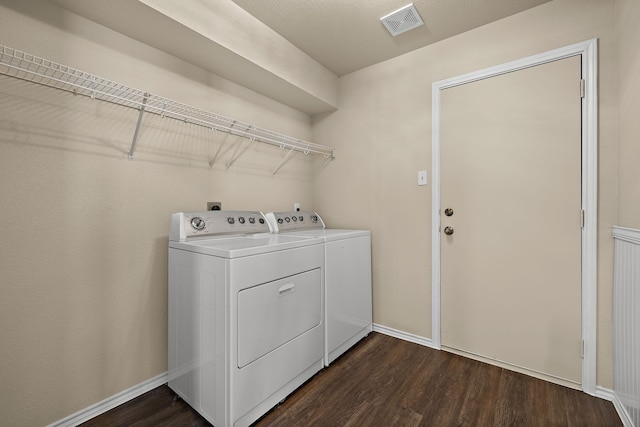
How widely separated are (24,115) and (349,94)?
2.23 metres

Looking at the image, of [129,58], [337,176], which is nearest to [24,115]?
[129,58]

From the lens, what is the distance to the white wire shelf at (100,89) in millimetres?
1205

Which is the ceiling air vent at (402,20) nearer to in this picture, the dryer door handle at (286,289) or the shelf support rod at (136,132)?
the shelf support rod at (136,132)

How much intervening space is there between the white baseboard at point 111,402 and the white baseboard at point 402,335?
5.41 ft

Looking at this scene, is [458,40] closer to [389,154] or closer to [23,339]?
[389,154]

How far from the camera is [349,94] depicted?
8.55 feet

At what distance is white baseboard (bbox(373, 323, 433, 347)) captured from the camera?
217cm

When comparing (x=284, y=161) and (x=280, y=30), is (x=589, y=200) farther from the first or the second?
(x=280, y=30)

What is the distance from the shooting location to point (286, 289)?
5.00 ft

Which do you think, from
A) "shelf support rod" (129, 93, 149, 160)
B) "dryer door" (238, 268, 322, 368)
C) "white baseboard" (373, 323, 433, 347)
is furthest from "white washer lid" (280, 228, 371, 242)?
"shelf support rod" (129, 93, 149, 160)

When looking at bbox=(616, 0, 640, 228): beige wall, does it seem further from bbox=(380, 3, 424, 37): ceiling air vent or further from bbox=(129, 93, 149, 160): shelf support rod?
bbox=(129, 93, 149, 160): shelf support rod

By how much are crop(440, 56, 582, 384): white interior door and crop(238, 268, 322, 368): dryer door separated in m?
1.07

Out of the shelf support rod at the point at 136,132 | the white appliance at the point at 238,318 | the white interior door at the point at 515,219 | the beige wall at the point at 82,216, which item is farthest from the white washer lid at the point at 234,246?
the white interior door at the point at 515,219

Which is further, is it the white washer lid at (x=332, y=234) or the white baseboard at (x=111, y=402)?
the white washer lid at (x=332, y=234)
